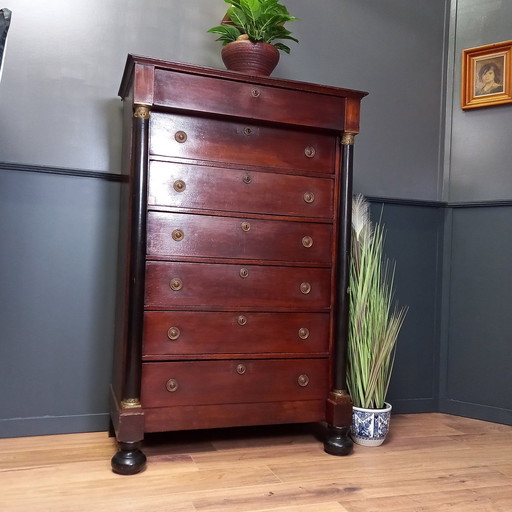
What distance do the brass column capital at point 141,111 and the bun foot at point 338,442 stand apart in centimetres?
133

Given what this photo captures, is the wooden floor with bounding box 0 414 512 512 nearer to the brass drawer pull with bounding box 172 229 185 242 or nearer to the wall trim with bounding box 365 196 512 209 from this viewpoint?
the brass drawer pull with bounding box 172 229 185 242

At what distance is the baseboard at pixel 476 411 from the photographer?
2545 millimetres

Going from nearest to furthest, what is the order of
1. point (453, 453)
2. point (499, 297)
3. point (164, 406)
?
1. point (164, 406)
2. point (453, 453)
3. point (499, 297)

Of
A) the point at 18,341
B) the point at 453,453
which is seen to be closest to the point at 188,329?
the point at 18,341

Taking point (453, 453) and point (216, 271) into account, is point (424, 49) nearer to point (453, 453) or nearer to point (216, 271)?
point (216, 271)

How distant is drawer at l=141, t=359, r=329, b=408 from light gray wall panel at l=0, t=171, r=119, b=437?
19.1 inches

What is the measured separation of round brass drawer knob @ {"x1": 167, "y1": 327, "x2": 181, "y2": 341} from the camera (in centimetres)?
189

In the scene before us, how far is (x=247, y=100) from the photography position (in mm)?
1955

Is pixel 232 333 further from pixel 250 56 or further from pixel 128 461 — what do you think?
pixel 250 56

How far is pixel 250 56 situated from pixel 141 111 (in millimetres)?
501

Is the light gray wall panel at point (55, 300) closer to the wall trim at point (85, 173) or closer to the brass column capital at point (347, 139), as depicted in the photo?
the wall trim at point (85, 173)

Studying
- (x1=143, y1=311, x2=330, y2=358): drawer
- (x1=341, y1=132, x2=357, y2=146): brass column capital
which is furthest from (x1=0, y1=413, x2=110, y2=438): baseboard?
(x1=341, y1=132, x2=357, y2=146): brass column capital

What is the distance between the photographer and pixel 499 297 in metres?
2.62

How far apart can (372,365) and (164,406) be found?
2.84ft
